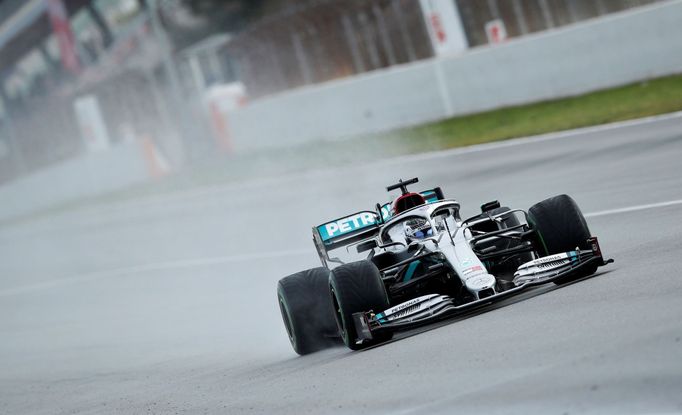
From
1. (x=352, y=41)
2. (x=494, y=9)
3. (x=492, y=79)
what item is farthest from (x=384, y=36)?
(x=492, y=79)

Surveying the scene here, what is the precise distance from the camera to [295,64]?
3959 centimetres

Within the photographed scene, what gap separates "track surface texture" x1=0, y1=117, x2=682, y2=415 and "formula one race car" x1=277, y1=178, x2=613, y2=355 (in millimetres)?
180

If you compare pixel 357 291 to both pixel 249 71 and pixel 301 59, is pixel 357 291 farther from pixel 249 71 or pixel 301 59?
pixel 249 71

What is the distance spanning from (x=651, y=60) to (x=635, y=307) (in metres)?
15.5

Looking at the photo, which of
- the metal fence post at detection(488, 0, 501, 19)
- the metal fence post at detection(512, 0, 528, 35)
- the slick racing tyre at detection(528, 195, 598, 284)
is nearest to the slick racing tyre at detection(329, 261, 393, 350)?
the slick racing tyre at detection(528, 195, 598, 284)

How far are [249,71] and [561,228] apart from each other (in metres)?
33.8

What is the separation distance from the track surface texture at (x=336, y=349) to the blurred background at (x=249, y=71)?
294 centimetres

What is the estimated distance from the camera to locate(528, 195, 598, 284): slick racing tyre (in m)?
9.47

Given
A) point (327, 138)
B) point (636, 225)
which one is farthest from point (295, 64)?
point (636, 225)

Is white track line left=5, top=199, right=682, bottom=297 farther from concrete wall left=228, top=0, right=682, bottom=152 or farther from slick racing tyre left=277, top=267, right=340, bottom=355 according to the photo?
concrete wall left=228, top=0, right=682, bottom=152

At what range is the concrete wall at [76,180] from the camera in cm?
3809

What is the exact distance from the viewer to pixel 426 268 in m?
9.87

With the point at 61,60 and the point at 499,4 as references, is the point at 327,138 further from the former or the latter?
the point at 61,60

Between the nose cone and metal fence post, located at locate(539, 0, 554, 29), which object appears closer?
the nose cone
